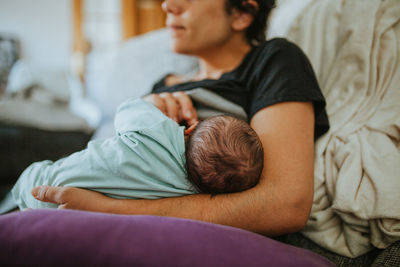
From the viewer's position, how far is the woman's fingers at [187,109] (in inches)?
31.6

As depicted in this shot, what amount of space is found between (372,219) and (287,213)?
0.22 metres

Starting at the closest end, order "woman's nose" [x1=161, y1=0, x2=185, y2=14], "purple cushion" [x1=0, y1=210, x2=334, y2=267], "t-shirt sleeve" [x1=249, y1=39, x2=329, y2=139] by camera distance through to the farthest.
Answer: "purple cushion" [x1=0, y1=210, x2=334, y2=267] → "t-shirt sleeve" [x1=249, y1=39, x2=329, y2=139] → "woman's nose" [x1=161, y1=0, x2=185, y2=14]

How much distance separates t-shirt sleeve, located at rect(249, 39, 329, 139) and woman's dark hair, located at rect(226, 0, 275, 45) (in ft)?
0.99

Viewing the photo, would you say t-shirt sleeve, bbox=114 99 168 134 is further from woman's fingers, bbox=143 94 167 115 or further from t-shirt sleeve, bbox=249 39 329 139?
t-shirt sleeve, bbox=249 39 329 139

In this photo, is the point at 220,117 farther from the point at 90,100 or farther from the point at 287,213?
the point at 90,100

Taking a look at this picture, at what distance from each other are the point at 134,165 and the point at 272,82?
46cm

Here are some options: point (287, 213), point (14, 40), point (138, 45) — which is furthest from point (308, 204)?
point (14, 40)

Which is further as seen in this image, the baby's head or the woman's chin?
the woman's chin

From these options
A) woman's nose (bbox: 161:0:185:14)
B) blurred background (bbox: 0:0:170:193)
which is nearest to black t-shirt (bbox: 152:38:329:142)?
woman's nose (bbox: 161:0:185:14)

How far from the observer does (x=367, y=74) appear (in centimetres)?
82

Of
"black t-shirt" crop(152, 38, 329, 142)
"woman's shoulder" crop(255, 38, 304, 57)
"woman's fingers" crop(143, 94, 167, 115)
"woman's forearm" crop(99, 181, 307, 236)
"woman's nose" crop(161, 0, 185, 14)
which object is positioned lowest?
"woman's forearm" crop(99, 181, 307, 236)

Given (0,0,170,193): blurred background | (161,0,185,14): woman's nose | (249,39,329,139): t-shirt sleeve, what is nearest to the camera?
(249,39,329,139): t-shirt sleeve

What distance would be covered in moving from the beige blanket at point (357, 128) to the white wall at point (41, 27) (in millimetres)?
3705

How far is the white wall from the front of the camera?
371 cm
